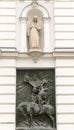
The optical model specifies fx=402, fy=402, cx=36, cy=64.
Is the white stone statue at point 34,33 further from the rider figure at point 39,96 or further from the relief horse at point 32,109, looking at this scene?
the relief horse at point 32,109

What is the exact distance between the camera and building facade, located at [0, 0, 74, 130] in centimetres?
1470

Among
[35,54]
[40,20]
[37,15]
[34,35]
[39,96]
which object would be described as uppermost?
[37,15]

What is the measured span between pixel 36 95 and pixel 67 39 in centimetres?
248

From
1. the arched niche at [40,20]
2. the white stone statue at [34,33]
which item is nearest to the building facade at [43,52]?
the arched niche at [40,20]

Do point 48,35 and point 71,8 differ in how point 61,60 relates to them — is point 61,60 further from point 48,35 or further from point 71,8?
point 71,8

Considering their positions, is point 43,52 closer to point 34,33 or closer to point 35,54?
point 35,54

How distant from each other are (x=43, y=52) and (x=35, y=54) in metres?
0.33

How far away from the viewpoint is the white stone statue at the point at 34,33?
15453 millimetres

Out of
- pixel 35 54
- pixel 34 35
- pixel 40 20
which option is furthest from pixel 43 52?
pixel 40 20

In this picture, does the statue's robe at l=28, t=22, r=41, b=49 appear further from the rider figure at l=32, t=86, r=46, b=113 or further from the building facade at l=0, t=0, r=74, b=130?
the rider figure at l=32, t=86, r=46, b=113

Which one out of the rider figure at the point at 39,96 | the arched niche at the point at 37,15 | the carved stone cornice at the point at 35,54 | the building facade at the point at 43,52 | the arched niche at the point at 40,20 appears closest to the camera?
the building facade at the point at 43,52

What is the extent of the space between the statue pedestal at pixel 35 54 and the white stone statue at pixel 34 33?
7.1 inches

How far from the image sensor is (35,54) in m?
15.3

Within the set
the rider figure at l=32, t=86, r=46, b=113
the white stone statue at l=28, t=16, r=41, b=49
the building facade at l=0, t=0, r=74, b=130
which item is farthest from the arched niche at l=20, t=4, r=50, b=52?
the rider figure at l=32, t=86, r=46, b=113
